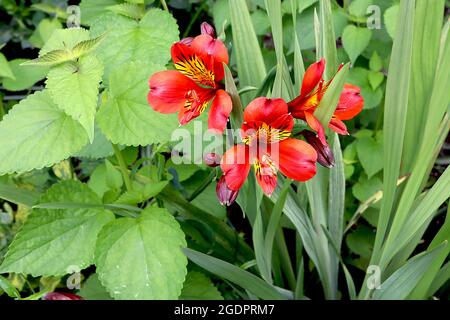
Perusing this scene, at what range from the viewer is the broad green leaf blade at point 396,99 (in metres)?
0.77

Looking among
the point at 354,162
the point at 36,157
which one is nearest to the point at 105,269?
the point at 36,157

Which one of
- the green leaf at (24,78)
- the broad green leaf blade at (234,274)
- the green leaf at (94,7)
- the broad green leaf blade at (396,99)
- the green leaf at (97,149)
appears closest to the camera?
the broad green leaf blade at (396,99)

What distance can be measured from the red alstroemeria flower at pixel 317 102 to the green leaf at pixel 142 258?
0.93 ft

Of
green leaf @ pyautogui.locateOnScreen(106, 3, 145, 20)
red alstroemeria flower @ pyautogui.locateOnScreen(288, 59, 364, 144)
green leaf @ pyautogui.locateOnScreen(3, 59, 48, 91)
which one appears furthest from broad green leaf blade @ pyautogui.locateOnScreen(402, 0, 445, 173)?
green leaf @ pyautogui.locateOnScreen(3, 59, 48, 91)

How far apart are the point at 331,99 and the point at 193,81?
183 millimetres

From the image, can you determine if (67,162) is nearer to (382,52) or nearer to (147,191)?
(147,191)

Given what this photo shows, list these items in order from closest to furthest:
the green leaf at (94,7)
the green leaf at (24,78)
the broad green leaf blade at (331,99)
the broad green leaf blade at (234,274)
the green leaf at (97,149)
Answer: the broad green leaf blade at (331,99) < the broad green leaf blade at (234,274) < the green leaf at (97,149) < the green leaf at (94,7) < the green leaf at (24,78)

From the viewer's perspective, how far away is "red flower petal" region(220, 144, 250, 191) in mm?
681

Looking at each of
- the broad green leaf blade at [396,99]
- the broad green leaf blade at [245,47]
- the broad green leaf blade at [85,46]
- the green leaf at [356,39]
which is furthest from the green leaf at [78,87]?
the green leaf at [356,39]

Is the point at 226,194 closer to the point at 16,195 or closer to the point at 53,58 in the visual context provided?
the point at 53,58

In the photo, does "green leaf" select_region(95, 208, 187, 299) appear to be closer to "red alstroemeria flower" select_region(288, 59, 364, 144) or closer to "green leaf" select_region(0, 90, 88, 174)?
"green leaf" select_region(0, 90, 88, 174)

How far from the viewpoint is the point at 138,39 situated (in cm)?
99

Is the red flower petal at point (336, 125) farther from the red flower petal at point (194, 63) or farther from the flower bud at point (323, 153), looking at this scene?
the red flower petal at point (194, 63)

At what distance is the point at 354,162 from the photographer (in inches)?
47.7
